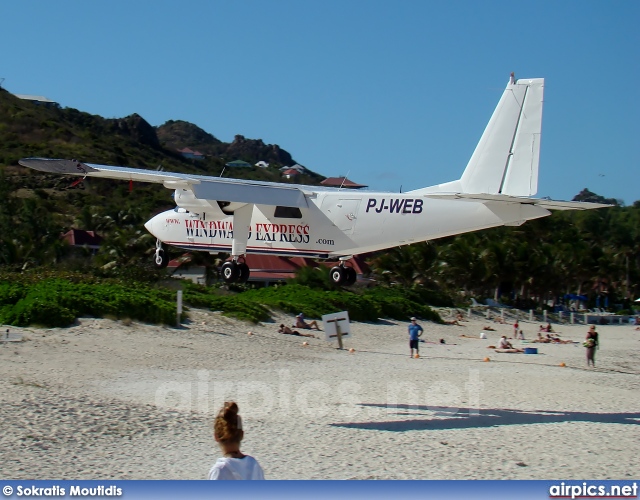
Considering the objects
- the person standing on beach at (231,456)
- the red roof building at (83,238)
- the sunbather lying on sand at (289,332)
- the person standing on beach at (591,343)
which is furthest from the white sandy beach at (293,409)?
the red roof building at (83,238)

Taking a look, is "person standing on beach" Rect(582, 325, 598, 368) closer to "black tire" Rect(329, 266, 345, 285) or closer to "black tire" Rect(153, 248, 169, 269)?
"black tire" Rect(329, 266, 345, 285)

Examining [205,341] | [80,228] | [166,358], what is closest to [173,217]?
[166,358]

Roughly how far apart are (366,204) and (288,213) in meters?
2.16

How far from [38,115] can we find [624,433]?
4168 inches

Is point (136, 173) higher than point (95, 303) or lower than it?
higher

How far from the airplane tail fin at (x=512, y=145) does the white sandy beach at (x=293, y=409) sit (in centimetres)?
571

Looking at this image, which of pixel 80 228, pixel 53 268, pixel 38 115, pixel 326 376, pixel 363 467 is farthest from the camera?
pixel 38 115

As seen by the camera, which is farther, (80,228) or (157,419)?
(80,228)

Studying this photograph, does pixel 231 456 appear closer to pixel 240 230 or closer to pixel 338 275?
pixel 240 230

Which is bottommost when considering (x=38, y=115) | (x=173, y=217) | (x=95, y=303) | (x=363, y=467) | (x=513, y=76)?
(x=363, y=467)

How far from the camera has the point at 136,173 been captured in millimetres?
21844

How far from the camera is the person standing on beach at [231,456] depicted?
6.73 meters

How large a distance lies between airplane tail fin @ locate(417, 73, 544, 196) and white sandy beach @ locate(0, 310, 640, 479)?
18.7 feet

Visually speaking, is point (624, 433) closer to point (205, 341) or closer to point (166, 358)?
point (166, 358)
